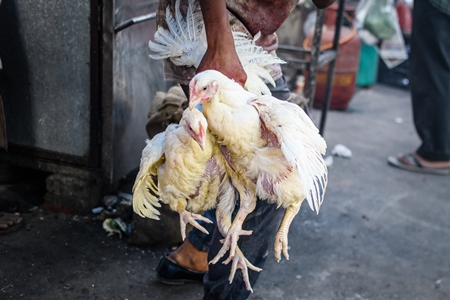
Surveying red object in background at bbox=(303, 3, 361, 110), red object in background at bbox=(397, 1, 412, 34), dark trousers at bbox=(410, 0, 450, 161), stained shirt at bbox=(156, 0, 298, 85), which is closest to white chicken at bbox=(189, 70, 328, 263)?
stained shirt at bbox=(156, 0, 298, 85)

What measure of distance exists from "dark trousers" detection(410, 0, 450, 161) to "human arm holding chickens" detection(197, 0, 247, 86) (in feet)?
10.4

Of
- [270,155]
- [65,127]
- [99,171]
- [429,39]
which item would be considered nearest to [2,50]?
[65,127]

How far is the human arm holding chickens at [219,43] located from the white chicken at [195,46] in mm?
195

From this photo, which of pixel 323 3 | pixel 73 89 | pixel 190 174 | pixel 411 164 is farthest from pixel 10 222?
pixel 411 164

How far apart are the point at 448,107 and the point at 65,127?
320 centimetres

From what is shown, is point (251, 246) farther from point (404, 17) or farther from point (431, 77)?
point (404, 17)

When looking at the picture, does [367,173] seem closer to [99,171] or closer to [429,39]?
[429,39]

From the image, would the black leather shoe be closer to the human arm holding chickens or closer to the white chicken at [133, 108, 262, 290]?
the white chicken at [133, 108, 262, 290]

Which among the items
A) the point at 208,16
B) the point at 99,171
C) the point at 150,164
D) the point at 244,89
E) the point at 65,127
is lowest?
the point at 99,171

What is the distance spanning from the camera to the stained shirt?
2.16 metres

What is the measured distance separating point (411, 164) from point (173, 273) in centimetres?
292

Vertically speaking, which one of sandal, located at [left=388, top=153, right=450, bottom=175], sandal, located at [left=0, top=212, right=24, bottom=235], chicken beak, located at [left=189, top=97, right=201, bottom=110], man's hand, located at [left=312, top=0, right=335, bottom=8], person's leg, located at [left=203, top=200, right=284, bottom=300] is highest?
man's hand, located at [left=312, top=0, right=335, bottom=8]

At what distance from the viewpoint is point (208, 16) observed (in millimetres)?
1880

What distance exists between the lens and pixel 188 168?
1.81 meters
